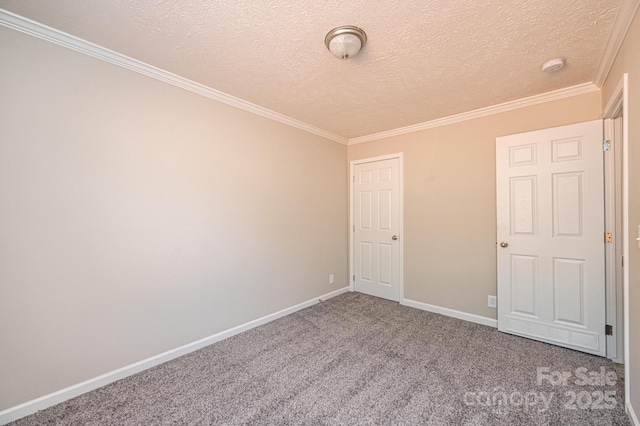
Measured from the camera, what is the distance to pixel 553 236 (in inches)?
99.3

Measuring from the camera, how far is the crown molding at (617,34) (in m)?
1.50

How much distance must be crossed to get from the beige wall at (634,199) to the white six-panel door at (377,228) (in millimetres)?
2268

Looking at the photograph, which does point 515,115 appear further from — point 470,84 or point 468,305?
point 468,305

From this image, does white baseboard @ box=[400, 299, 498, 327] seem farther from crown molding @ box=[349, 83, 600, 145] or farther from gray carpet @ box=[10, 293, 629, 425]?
crown molding @ box=[349, 83, 600, 145]

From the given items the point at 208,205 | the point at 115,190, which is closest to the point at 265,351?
the point at 208,205

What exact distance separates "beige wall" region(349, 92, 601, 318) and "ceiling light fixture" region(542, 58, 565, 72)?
625mm

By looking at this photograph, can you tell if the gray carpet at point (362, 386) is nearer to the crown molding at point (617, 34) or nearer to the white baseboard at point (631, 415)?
the white baseboard at point (631, 415)

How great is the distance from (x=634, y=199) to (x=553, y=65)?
1211 millimetres

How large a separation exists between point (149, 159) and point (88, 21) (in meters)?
0.93

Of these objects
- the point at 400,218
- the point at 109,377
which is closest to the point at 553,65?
the point at 400,218

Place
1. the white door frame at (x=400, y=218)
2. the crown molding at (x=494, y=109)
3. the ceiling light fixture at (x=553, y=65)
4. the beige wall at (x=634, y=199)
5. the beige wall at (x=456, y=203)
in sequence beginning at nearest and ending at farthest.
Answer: the beige wall at (x=634, y=199)
the ceiling light fixture at (x=553, y=65)
the crown molding at (x=494, y=109)
the beige wall at (x=456, y=203)
the white door frame at (x=400, y=218)

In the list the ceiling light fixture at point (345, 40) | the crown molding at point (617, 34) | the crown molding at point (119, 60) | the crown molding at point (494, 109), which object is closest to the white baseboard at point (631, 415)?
the crown molding at point (617, 34)

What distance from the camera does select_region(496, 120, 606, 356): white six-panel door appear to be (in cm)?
233

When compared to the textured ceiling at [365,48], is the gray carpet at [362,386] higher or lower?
lower
